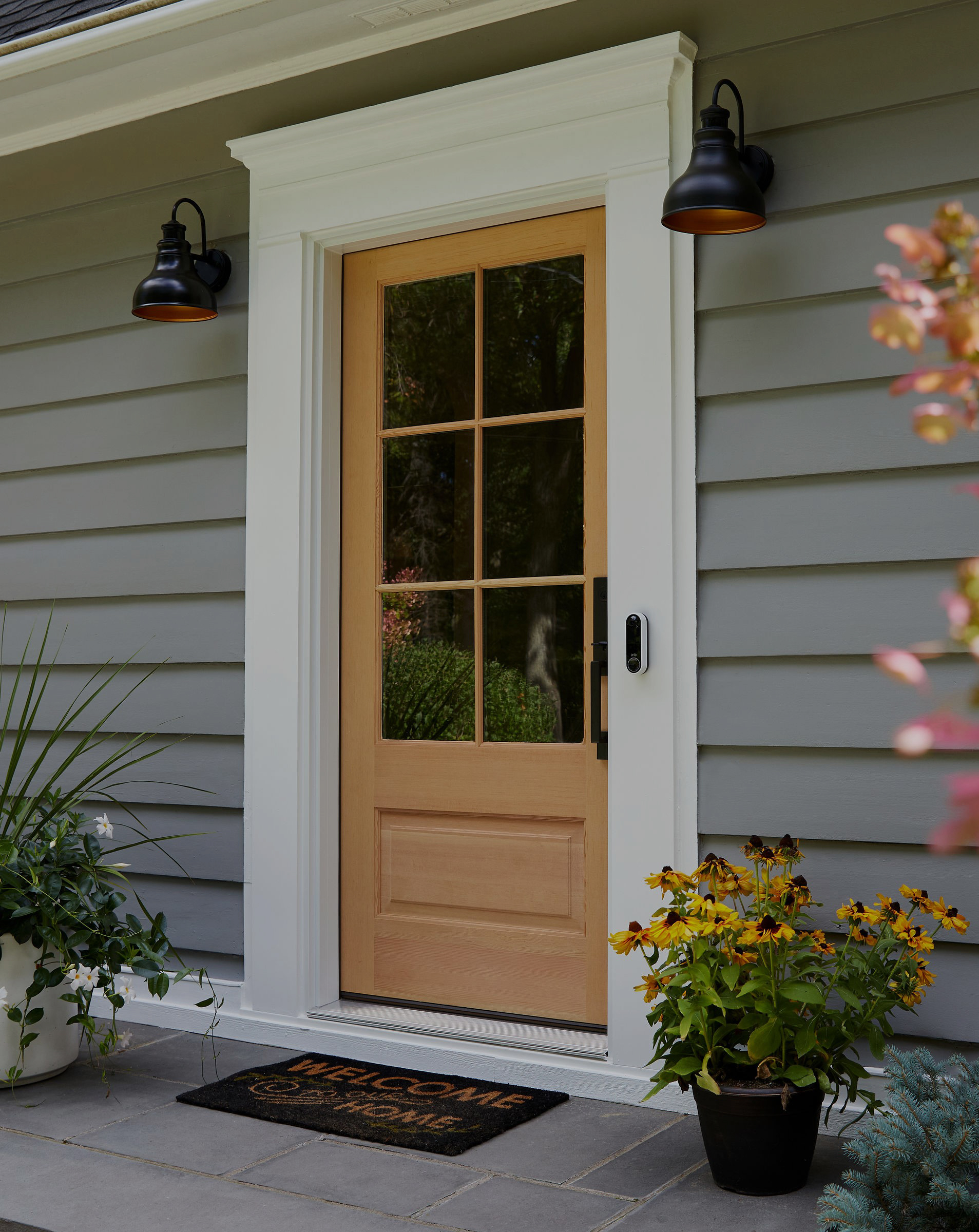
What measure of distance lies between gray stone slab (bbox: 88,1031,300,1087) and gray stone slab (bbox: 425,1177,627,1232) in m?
0.91

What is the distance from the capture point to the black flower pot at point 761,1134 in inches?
81.7

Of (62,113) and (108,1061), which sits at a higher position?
(62,113)

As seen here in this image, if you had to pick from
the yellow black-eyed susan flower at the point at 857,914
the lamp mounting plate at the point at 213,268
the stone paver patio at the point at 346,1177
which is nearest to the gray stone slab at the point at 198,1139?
the stone paver patio at the point at 346,1177

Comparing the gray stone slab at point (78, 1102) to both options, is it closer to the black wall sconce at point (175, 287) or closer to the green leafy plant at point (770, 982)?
the green leafy plant at point (770, 982)

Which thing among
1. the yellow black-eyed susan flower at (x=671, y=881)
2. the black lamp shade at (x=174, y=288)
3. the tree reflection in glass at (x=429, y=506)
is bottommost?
the yellow black-eyed susan flower at (x=671, y=881)

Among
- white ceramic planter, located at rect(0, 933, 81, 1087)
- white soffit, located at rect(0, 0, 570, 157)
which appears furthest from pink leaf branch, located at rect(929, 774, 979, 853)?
white soffit, located at rect(0, 0, 570, 157)

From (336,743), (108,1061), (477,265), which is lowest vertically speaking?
(108,1061)

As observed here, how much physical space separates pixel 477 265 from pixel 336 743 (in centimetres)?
129

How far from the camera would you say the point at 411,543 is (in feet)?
10.2

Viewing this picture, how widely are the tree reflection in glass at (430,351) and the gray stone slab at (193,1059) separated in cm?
164

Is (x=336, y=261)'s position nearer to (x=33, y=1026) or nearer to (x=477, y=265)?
(x=477, y=265)

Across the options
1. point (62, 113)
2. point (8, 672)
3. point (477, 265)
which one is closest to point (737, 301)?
point (477, 265)

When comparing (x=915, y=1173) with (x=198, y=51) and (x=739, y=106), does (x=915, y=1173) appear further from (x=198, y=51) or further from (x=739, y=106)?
A: (x=198, y=51)

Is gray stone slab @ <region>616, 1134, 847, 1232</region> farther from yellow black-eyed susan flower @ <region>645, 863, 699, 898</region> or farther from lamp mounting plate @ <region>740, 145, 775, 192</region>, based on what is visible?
lamp mounting plate @ <region>740, 145, 775, 192</region>
